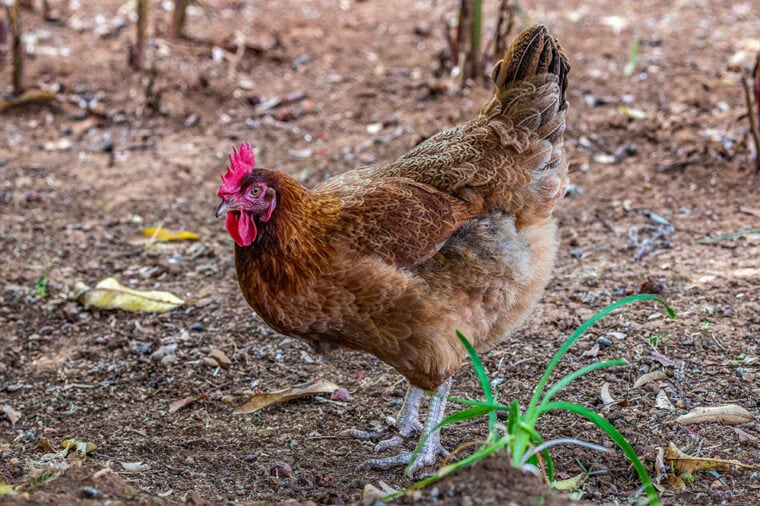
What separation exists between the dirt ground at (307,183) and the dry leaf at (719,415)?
4 cm

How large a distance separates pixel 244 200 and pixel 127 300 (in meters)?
2.04

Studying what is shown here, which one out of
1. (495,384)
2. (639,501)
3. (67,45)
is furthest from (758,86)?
(67,45)

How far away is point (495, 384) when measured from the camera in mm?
4543

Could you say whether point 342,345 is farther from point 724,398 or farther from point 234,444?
point 724,398

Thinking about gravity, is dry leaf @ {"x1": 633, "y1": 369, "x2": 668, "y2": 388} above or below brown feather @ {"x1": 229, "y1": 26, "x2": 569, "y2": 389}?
below

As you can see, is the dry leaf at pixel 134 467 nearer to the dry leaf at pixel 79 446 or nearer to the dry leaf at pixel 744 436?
the dry leaf at pixel 79 446

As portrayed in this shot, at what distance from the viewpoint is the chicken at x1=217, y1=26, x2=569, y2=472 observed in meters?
3.83

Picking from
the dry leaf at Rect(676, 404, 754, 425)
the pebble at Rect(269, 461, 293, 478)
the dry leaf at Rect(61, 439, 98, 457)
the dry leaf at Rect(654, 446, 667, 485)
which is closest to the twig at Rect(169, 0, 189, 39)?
the dry leaf at Rect(61, 439, 98, 457)

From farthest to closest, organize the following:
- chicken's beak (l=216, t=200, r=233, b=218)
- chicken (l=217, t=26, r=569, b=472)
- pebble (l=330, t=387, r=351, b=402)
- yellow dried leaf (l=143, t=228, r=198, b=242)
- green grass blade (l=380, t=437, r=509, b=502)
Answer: yellow dried leaf (l=143, t=228, r=198, b=242)
pebble (l=330, t=387, r=351, b=402)
chicken (l=217, t=26, r=569, b=472)
chicken's beak (l=216, t=200, r=233, b=218)
green grass blade (l=380, t=437, r=509, b=502)

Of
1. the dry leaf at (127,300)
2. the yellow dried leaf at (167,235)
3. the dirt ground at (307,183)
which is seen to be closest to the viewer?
the dirt ground at (307,183)

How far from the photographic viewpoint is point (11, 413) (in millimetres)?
4422

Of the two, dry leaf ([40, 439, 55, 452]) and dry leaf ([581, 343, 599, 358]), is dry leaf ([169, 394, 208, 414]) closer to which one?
dry leaf ([40, 439, 55, 452])

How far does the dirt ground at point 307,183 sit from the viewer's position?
3.95 metres

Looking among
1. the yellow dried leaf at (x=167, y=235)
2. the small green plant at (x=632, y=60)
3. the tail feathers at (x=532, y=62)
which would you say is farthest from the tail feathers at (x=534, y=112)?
the small green plant at (x=632, y=60)
